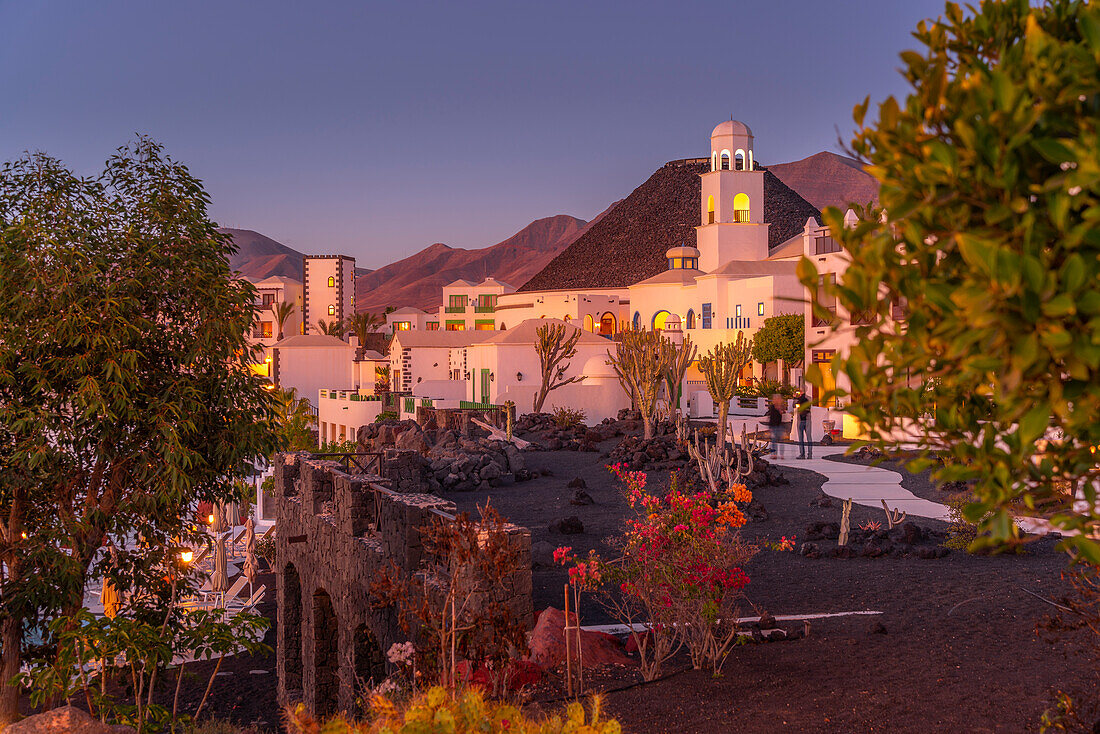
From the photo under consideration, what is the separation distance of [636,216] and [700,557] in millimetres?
86289

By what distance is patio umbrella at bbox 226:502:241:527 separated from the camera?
19.4 meters

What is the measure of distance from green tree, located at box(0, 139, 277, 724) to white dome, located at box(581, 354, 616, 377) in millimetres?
26563

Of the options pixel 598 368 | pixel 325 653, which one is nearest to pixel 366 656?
pixel 325 653

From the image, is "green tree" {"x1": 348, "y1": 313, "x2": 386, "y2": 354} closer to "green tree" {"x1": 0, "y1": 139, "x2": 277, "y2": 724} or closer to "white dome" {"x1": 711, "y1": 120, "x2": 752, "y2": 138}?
"white dome" {"x1": 711, "y1": 120, "x2": 752, "y2": 138}

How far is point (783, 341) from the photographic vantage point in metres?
44.3

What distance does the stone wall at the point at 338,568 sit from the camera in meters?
8.65

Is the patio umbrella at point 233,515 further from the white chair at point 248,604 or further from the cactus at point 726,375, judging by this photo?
the cactus at point 726,375

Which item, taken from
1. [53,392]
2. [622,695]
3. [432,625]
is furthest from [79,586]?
[622,695]

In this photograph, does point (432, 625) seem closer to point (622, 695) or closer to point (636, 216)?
point (622, 695)

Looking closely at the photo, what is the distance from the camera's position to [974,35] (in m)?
2.59

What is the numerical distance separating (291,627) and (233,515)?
7021 millimetres

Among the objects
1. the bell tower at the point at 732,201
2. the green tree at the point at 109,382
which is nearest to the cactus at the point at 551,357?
the bell tower at the point at 732,201

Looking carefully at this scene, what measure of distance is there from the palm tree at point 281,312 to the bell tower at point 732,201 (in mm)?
37906

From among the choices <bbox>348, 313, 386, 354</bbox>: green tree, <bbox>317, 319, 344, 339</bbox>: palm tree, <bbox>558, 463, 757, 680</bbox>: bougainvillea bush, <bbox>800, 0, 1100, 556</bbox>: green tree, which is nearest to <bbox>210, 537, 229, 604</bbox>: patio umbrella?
<bbox>558, 463, 757, 680</bbox>: bougainvillea bush
